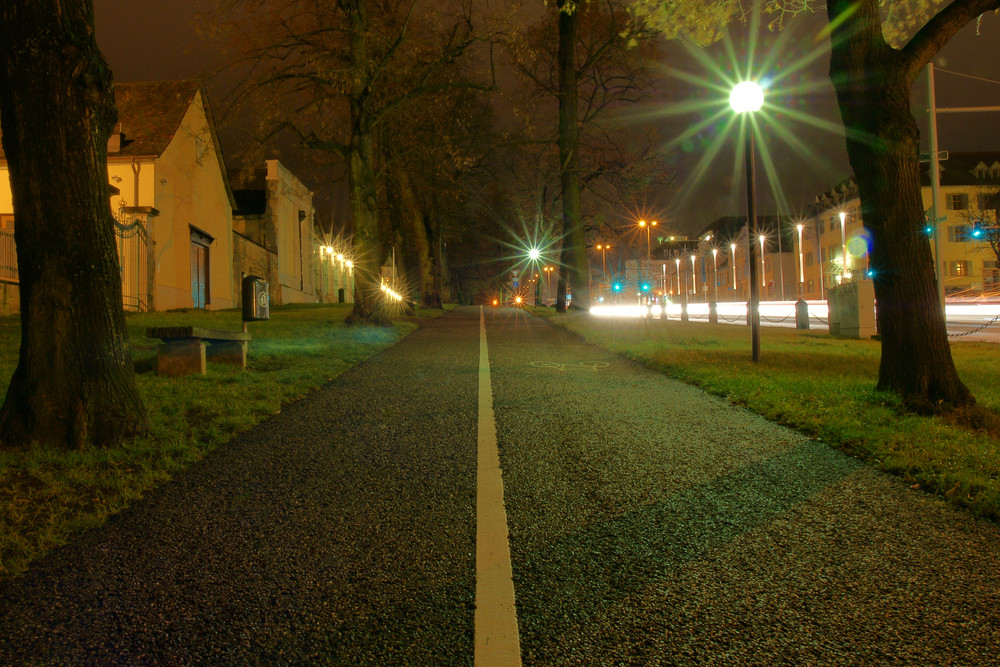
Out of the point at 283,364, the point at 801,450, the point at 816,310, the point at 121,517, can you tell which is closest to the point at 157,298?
the point at 283,364

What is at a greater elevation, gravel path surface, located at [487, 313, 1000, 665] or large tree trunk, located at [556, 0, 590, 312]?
large tree trunk, located at [556, 0, 590, 312]

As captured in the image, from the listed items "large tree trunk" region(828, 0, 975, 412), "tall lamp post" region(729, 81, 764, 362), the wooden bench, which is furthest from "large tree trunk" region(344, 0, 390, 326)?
"large tree trunk" region(828, 0, 975, 412)

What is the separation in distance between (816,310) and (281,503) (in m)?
38.7

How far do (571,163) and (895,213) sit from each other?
20.4 meters

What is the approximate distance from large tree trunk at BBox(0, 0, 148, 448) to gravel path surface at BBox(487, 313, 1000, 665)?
342 centimetres

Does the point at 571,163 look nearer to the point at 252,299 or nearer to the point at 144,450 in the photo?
the point at 252,299

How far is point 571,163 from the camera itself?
2636cm

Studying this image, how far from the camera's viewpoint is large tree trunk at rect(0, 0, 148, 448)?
4.89 meters

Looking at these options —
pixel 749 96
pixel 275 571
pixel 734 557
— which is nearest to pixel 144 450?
pixel 275 571

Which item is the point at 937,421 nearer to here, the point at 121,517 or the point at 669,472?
the point at 669,472

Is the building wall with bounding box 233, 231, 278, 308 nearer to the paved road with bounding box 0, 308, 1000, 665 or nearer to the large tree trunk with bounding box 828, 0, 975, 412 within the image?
the large tree trunk with bounding box 828, 0, 975, 412

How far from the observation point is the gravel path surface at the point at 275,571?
Answer: 7.50 ft

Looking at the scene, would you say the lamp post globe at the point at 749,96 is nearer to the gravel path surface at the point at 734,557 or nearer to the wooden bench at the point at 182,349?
the gravel path surface at the point at 734,557

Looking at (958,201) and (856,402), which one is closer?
(856,402)
